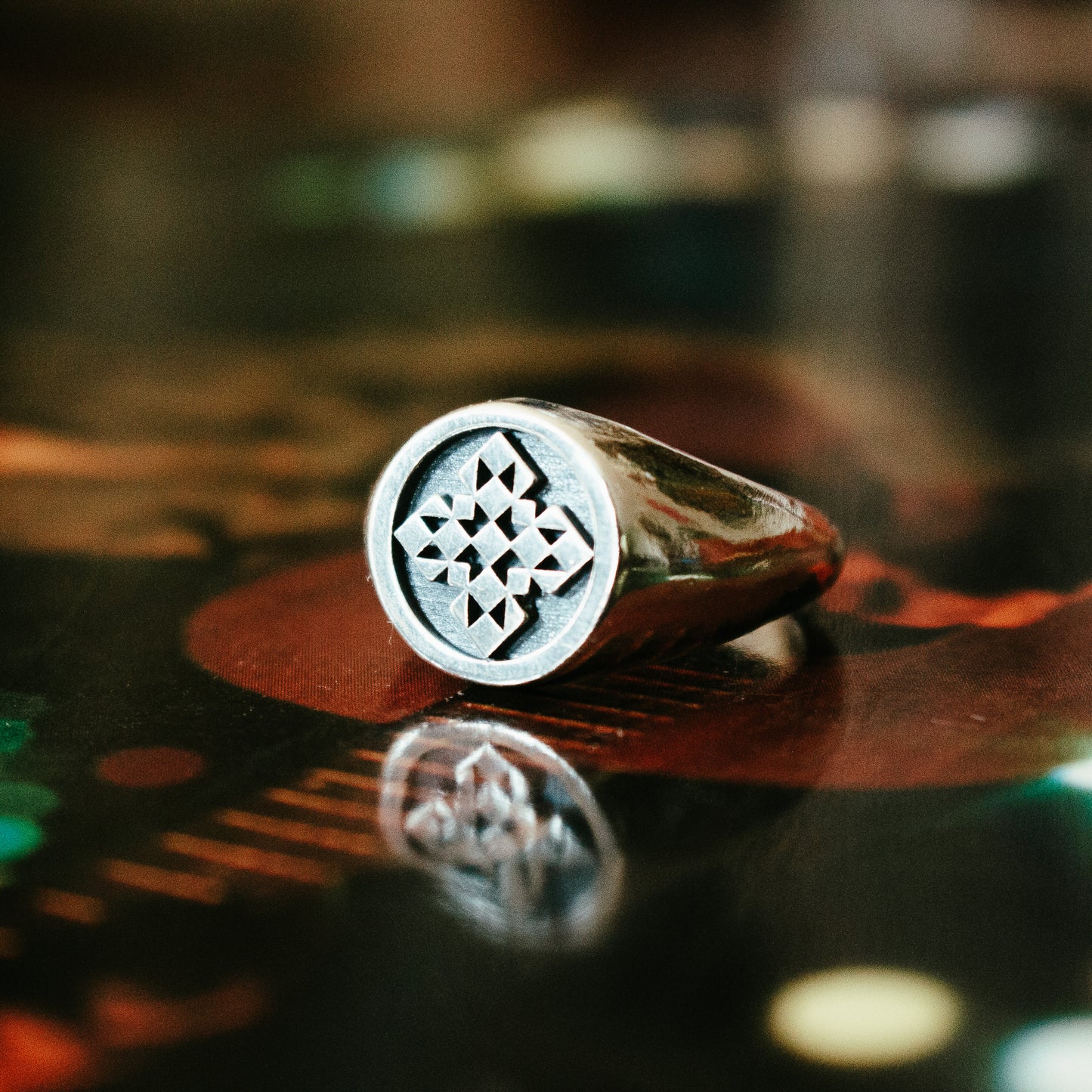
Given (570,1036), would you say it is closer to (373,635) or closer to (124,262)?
(373,635)

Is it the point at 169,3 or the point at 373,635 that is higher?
the point at 169,3

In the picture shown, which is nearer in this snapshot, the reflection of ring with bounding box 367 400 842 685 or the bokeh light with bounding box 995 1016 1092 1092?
the bokeh light with bounding box 995 1016 1092 1092

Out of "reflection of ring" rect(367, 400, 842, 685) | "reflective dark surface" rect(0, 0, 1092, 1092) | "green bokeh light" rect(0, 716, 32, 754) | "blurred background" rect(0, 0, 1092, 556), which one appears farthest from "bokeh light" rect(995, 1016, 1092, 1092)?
"blurred background" rect(0, 0, 1092, 556)

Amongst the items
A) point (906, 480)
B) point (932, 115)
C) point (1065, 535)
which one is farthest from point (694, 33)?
point (1065, 535)

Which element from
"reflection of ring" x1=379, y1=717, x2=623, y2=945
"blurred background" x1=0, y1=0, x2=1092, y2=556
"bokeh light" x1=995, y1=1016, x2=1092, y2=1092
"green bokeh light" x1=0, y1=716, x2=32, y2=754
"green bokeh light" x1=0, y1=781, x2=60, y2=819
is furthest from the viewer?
Answer: "blurred background" x1=0, y1=0, x2=1092, y2=556

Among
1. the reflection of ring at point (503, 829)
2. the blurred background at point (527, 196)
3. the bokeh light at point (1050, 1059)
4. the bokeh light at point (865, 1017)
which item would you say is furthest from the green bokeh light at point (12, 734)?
the blurred background at point (527, 196)

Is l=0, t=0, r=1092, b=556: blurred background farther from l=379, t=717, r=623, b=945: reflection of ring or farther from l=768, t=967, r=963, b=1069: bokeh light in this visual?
l=768, t=967, r=963, b=1069: bokeh light
